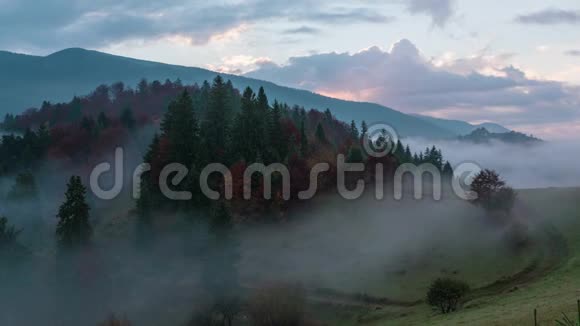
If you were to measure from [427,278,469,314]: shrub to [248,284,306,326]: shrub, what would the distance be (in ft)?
47.9

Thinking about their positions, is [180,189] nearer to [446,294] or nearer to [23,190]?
[23,190]

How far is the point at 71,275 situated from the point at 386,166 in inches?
2724

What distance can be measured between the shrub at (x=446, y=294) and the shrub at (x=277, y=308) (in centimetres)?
1461

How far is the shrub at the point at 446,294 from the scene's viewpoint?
5156cm

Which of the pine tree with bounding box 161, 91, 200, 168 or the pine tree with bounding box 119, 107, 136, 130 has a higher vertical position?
the pine tree with bounding box 119, 107, 136, 130

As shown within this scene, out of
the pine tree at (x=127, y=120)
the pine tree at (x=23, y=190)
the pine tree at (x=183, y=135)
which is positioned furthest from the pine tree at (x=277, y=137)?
the pine tree at (x=127, y=120)

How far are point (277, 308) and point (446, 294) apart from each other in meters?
18.0

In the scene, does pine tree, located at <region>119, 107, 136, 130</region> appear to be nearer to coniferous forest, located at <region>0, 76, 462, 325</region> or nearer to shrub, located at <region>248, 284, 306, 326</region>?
coniferous forest, located at <region>0, 76, 462, 325</region>

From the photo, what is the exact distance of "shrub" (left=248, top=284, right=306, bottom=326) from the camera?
5638 centimetres

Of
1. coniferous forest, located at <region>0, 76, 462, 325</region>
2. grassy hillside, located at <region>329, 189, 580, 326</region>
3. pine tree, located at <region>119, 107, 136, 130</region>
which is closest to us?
grassy hillside, located at <region>329, 189, 580, 326</region>

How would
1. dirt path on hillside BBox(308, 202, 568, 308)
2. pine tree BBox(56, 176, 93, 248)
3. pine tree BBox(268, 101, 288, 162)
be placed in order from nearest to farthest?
dirt path on hillside BBox(308, 202, 568, 308), pine tree BBox(56, 176, 93, 248), pine tree BBox(268, 101, 288, 162)

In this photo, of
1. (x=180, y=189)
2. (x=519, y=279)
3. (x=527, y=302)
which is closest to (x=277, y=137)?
(x=180, y=189)
